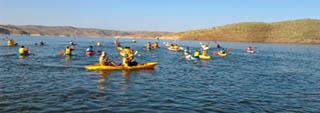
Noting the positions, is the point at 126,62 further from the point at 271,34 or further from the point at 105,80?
the point at 271,34

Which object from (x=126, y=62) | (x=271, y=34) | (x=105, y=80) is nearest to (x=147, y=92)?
(x=105, y=80)

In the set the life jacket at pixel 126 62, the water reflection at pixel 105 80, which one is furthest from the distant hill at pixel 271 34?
the water reflection at pixel 105 80

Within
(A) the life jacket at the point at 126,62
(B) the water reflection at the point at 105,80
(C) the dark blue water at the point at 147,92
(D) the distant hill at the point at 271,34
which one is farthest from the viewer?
(D) the distant hill at the point at 271,34

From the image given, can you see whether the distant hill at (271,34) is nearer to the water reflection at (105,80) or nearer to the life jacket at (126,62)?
the life jacket at (126,62)

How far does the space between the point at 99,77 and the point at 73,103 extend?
9.71 m

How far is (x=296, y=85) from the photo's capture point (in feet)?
87.1

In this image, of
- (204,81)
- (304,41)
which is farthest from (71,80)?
(304,41)

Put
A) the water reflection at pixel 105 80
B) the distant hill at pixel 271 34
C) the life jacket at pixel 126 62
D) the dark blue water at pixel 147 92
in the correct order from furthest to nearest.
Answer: the distant hill at pixel 271 34 < the life jacket at pixel 126 62 < the water reflection at pixel 105 80 < the dark blue water at pixel 147 92

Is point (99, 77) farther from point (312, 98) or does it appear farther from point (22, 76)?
point (312, 98)

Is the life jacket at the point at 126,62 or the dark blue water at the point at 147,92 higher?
the life jacket at the point at 126,62

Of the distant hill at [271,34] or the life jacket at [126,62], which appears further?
the distant hill at [271,34]

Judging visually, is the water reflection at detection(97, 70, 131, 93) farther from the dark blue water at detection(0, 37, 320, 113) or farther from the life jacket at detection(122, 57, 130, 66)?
the life jacket at detection(122, 57, 130, 66)

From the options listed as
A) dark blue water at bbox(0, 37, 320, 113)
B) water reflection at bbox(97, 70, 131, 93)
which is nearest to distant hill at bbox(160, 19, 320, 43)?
dark blue water at bbox(0, 37, 320, 113)

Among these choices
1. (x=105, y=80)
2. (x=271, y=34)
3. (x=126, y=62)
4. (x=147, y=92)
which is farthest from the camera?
(x=271, y=34)
